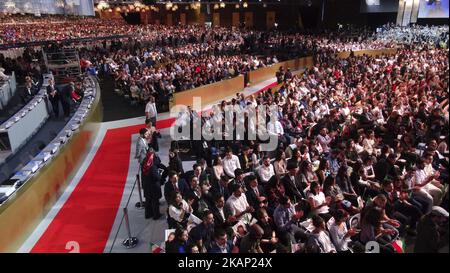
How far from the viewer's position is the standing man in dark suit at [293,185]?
6383 millimetres

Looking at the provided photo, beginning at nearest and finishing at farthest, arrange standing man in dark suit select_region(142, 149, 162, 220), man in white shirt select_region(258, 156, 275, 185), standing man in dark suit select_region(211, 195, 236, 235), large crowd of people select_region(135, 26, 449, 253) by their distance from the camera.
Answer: large crowd of people select_region(135, 26, 449, 253), standing man in dark suit select_region(211, 195, 236, 235), standing man in dark suit select_region(142, 149, 162, 220), man in white shirt select_region(258, 156, 275, 185)

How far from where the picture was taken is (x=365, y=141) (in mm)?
7891

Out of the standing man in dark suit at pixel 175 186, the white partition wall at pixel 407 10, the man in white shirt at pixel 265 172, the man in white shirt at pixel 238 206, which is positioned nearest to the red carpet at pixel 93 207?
the standing man in dark suit at pixel 175 186

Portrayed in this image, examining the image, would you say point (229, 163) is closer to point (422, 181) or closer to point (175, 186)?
point (175, 186)

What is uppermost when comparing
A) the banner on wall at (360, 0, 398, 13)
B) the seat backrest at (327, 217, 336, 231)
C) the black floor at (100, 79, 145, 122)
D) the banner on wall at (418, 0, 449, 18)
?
the banner on wall at (360, 0, 398, 13)

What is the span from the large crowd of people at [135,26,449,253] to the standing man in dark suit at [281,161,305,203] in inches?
0.7

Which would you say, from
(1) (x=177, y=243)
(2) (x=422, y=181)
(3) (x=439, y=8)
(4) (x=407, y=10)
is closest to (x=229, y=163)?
(1) (x=177, y=243)

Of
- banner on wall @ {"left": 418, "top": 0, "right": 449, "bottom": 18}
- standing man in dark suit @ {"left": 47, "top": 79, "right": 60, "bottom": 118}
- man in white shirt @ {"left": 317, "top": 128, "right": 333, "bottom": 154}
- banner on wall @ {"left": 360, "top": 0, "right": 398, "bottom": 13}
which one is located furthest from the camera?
banner on wall @ {"left": 360, "top": 0, "right": 398, "bottom": 13}

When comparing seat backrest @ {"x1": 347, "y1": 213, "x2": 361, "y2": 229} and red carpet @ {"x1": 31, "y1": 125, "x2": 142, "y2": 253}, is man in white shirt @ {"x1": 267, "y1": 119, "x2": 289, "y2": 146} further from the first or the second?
seat backrest @ {"x1": 347, "y1": 213, "x2": 361, "y2": 229}

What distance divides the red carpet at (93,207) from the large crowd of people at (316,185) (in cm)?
95

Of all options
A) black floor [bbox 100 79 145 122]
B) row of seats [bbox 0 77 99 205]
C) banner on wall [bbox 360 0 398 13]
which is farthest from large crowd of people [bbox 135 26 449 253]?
Answer: banner on wall [bbox 360 0 398 13]

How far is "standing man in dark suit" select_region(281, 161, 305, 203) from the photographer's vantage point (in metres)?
6.38

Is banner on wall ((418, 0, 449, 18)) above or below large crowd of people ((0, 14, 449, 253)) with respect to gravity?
above
